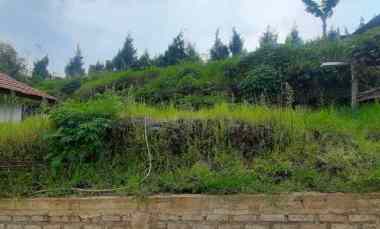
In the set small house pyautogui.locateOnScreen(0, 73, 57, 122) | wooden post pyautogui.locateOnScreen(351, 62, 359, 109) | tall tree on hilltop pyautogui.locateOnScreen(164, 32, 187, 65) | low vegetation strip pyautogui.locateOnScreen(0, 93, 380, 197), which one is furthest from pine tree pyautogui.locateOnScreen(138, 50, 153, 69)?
low vegetation strip pyautogui.locateOnScreen(0, 93, 380, 197)

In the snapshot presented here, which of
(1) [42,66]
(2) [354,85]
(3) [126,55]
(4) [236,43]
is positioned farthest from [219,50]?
(1) [42,66]

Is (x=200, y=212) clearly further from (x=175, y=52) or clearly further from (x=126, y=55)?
(x=126, y=55)

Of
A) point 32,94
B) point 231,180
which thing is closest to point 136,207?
point 231,180

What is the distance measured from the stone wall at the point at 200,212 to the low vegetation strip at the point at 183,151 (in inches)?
6.3

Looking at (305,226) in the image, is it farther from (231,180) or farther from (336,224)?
(231,180)

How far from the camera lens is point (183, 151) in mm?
4504

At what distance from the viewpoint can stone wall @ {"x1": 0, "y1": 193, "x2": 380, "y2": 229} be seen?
3.49 m

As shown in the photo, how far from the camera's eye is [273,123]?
183 inches

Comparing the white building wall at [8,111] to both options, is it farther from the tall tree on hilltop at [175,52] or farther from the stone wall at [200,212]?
the tall tree on hilltop at [175,52]

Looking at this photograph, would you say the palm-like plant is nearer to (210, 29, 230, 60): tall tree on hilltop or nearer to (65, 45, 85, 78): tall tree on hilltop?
(210, 29, 230, 60): tall tree on hilltop

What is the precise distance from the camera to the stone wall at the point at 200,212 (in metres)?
3.49

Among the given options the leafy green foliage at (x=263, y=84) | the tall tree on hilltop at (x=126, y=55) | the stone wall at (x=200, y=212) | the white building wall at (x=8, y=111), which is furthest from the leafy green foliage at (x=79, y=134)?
the tall tree on hilltop at (x=126, y=55)

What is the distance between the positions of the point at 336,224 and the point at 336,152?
104cm

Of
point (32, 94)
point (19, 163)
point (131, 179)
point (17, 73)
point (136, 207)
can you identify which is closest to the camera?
point (136, 207)
